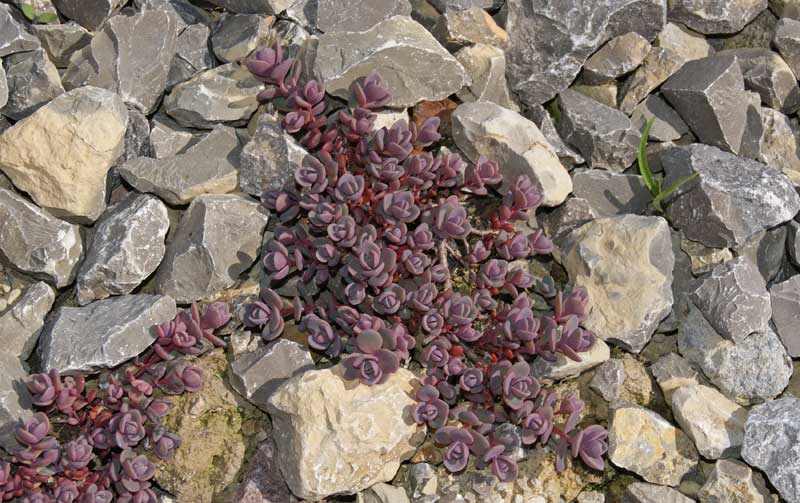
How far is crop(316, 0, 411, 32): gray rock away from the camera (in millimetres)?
5734

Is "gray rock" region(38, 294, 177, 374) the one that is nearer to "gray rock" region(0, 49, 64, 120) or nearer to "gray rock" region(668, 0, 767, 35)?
"gray rock" region(0, 49, 64, 120)

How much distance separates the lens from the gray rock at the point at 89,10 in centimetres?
577

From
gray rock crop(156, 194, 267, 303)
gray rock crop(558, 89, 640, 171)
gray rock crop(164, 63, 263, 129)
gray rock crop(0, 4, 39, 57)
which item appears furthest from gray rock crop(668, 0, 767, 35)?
gray rock crop(0, 4, 39, 57)

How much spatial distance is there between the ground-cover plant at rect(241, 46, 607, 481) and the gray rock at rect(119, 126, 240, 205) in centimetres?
31

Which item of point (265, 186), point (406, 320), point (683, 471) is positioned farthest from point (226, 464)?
point (683, 471)

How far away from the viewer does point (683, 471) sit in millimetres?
4672

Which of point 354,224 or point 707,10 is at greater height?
point 707,10

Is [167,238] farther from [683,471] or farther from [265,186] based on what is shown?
[683,471]

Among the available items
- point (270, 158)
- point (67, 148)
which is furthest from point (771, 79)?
point (67, 148)

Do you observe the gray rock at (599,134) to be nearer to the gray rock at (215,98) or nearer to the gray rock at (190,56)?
the gray rock at (215,98)

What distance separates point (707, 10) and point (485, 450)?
3292mm

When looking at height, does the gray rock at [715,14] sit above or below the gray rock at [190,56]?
above

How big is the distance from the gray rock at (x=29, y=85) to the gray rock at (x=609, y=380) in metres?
3.48

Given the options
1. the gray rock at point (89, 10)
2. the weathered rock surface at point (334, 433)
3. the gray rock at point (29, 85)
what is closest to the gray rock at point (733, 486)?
the weathered rock surface at point (334, 433)
